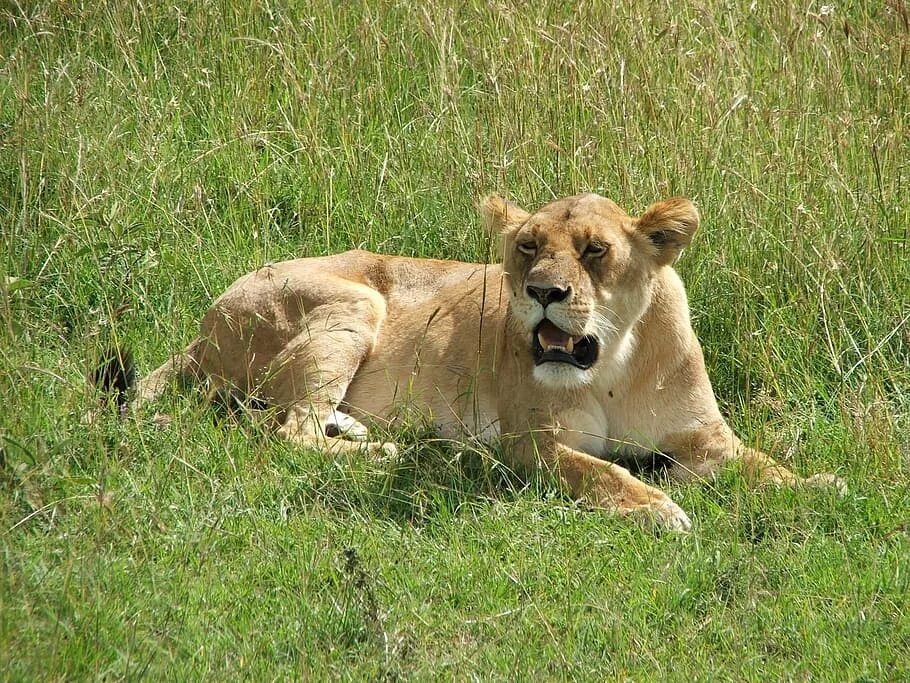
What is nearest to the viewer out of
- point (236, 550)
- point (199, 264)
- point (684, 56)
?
point (236, 550)

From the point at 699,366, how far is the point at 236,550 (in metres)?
1.91

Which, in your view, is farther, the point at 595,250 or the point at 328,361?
the point at 328,361

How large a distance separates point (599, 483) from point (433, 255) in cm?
212

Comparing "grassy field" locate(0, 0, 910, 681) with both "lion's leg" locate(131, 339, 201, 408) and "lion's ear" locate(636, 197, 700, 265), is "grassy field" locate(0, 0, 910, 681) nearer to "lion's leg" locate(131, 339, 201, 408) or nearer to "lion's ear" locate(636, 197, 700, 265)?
"lion's leg" locate(131, 339, 201, 408)

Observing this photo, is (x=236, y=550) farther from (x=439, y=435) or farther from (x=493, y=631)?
(x=439, y=435)

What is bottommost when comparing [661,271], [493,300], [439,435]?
[439,435]

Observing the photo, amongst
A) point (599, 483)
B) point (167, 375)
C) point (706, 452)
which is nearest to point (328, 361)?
point (167, 375)

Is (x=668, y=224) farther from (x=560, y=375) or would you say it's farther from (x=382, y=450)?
(x=382, y=450)

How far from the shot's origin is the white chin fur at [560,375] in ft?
15.0

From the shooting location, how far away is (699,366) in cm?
489

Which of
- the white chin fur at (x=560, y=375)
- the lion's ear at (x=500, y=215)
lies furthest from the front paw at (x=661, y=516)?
the lion's ear at (x=500, y=215)

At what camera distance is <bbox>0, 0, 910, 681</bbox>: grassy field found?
11.2ft

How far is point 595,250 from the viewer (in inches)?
179

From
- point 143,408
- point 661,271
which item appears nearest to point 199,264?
point 143,408
